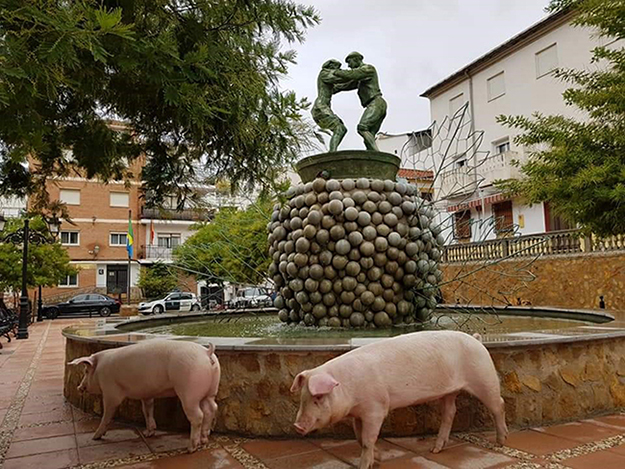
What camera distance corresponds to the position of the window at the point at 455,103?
82.5ft

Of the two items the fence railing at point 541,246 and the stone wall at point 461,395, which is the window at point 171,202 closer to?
the stone wall at point 461,395

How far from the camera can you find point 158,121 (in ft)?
14.7

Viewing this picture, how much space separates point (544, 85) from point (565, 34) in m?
2.02

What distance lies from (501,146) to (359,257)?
1942 centimetres

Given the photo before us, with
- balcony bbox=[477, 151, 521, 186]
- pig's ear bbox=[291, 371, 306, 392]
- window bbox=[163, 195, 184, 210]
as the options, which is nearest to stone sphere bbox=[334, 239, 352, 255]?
window bbox=[163, 195, 184, 210]

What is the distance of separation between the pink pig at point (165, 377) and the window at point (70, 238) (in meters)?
33.6

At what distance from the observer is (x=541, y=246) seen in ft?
51.0

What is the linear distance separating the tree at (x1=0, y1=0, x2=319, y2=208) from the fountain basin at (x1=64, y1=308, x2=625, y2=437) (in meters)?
1.57

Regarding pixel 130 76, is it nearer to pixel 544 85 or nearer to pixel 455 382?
pixel 455 382

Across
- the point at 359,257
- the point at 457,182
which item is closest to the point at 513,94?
the point at 457,182

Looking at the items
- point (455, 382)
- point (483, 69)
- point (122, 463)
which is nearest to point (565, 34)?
point (483, 69)

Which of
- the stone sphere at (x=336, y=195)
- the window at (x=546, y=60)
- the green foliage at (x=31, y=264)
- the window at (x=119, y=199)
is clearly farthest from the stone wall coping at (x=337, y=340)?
the window at (x=119, y=199)

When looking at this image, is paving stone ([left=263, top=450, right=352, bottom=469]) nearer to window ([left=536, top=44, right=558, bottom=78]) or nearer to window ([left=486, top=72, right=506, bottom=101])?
window ([left=536, top=44, right=558, bottom=78])

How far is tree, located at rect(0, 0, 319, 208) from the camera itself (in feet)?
7.29
